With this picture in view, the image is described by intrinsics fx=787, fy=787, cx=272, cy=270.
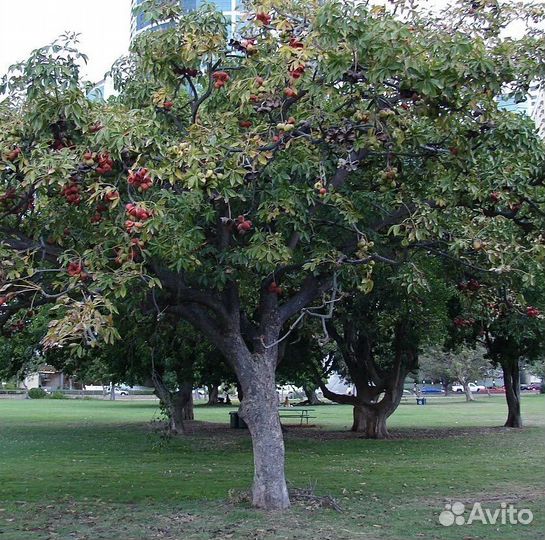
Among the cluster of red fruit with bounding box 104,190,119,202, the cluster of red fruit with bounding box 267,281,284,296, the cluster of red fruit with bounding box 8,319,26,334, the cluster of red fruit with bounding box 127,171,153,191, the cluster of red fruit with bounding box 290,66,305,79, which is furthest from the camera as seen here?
the cluster of red fruit with bounding box 8,319,26,334

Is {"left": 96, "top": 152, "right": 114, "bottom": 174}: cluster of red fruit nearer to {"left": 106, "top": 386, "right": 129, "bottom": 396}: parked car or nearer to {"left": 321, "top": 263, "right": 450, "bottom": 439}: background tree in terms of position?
{"left": 321, "top": 263, "right": 450, "bottom": 439}: background tree

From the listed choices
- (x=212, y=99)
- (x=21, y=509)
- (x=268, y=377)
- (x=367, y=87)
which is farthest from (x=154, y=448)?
(x=367, y=87)

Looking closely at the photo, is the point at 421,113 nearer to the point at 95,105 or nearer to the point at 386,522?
the point at 95,105

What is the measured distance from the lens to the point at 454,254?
406 inches

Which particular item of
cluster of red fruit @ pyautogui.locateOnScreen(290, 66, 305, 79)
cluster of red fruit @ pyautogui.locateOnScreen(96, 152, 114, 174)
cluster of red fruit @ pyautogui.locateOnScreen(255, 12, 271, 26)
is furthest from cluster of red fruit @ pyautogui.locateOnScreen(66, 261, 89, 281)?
cluster of red fruit @ pyautogui.locateOnScreen(255, 12, 271, 26)

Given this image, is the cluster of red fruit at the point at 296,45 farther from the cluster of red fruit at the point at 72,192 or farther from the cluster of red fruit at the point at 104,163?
the cluster of red fruit at the point at 72,192

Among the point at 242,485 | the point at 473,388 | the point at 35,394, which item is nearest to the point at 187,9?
the point at 242,485

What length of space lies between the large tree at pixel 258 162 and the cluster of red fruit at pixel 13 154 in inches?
1.0

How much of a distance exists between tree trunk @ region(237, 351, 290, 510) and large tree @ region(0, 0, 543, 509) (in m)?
0.02

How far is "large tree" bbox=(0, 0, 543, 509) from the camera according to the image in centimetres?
834

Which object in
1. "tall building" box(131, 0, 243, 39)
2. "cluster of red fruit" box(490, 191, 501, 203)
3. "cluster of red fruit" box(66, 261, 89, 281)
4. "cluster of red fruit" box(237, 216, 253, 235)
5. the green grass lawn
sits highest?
"tall building" box(131, 0, 243, 39)

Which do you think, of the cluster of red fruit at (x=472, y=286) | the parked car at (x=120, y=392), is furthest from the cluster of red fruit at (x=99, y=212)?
the parked car at (x=120, y=392)

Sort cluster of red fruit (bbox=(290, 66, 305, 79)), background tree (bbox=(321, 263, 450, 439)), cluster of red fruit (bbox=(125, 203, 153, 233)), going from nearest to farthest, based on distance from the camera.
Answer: cluster of red fruit (bbox=(125, 203, 153, 233)), cluster of red fruit (bbox=(290, 66, 305, 79)), background tree (bbox=(321, 263, 450, 439))

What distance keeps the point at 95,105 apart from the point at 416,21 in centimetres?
409
